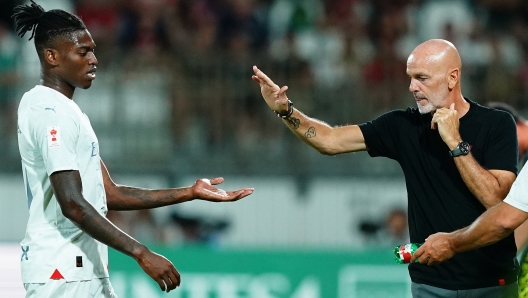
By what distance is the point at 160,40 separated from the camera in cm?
1202

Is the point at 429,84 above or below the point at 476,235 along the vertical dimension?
above

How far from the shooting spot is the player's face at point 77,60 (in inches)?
178

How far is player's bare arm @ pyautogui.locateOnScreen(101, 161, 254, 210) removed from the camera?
15.6 feet

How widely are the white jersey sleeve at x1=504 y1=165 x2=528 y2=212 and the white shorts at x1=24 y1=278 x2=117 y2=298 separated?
2203mm

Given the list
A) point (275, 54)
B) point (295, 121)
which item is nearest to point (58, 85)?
point (295, 121)

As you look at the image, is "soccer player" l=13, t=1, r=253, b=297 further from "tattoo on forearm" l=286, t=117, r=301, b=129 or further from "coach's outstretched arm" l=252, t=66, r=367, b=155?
"tattoo on forearm" l=286, t=117, r=301, b=129

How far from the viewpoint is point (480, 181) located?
15.7 ft

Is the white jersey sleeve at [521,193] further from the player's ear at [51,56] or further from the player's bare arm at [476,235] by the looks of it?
the player's ear at [51,56]

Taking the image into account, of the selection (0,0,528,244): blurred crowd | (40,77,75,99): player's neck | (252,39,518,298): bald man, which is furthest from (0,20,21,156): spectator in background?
(252,39,518,298): bald man

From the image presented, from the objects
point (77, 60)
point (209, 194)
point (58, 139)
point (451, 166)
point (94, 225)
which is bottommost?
point (94, 225)

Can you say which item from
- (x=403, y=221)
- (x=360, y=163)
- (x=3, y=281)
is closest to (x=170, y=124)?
(x=360, y=163)

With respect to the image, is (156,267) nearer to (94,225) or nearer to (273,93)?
(94,225)

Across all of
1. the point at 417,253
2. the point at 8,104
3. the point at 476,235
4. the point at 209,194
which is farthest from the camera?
the point at 8,104

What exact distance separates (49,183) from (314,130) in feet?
6.58
